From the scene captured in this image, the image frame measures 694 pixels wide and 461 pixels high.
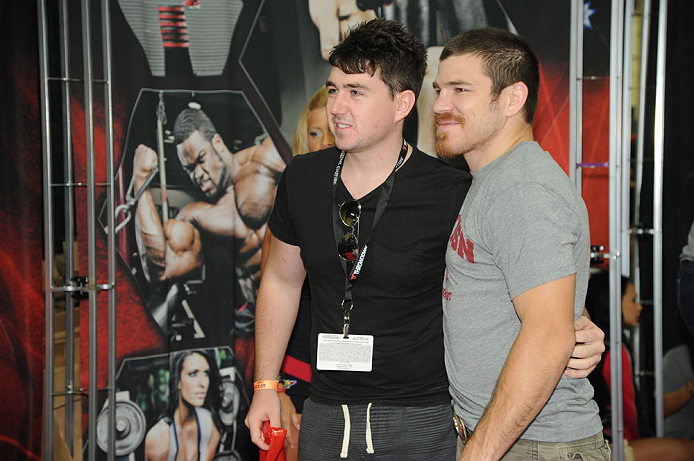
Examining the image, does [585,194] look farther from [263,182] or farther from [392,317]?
[392,317]

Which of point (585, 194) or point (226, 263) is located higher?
point (585, 194)

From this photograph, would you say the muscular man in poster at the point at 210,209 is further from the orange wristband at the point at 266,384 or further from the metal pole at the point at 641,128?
the metal pole at the point at 641,128

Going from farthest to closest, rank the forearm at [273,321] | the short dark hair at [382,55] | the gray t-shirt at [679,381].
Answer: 1. the gray t-shirt at [679,381]
2. the forearm at [273,321]
3. the short dark hair at [382,55]

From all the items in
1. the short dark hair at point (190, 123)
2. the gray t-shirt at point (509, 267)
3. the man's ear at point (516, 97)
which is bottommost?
the gray t-shirt at point (509, 267)

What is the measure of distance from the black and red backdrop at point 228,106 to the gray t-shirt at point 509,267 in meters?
1.91

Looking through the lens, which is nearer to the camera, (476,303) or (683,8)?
(476,303)

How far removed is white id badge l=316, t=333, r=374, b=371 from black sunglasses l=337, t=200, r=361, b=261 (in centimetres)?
22

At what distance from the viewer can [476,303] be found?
1.46 metres

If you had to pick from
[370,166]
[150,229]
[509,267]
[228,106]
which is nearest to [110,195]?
[150,229]

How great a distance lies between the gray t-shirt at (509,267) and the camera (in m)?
1.30

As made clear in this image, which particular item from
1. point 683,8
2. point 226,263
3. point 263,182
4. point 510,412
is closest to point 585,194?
point 683,8

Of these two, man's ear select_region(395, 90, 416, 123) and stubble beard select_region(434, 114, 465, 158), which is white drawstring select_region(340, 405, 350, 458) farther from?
man's ear select_region(395, 90, 416, 123)

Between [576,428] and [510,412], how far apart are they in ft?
0.70

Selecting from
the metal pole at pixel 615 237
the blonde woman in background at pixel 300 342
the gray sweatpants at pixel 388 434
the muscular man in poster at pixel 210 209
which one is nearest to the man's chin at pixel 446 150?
the gray sweatpants at pixel 388 434
